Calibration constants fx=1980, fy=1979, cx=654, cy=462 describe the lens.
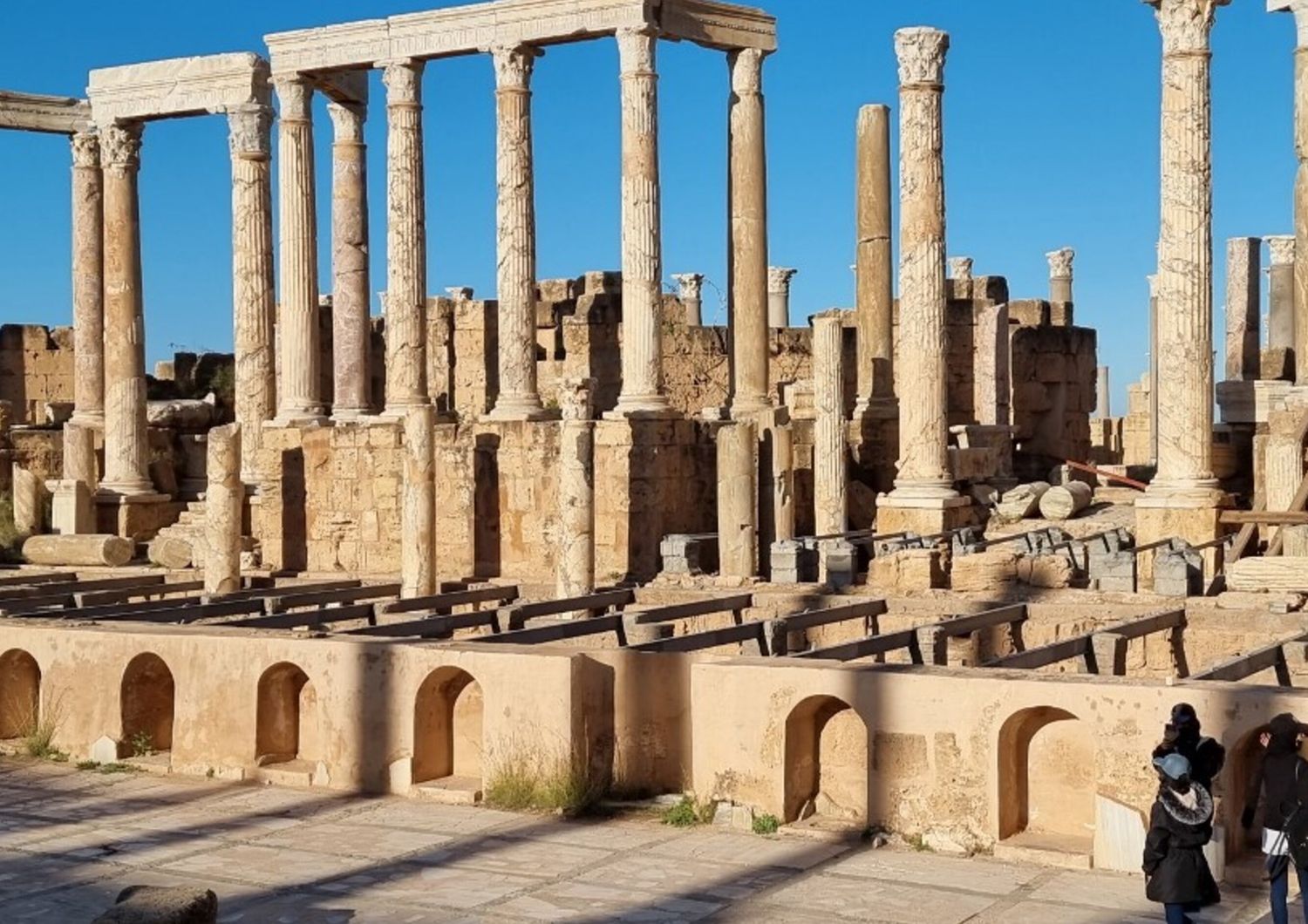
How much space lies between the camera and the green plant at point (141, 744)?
1431 cm

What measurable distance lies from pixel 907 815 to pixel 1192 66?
12.4 m

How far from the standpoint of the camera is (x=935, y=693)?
11.1 m

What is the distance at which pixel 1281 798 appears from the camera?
8.91 meters

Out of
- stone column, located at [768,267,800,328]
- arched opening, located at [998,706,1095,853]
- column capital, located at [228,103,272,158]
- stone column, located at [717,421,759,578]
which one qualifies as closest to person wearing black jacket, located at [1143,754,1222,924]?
arched opening, located at [998,706,1095,853]

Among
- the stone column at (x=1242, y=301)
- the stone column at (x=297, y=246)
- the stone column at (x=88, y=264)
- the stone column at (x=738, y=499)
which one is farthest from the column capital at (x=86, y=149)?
the stone column at (x=1242, y=301)

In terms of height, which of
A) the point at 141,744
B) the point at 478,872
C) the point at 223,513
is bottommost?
the point at 478,872

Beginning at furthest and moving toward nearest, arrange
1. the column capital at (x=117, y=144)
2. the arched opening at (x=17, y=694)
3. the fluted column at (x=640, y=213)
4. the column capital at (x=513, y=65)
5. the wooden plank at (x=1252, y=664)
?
the column capital at (x=117, y=144) → the column capital at (x=513, y=65) → the fluted column at (x=640, y=213) → the arched opening at (x=17, y=694) → the wooden plank at (x=1252, y=664)

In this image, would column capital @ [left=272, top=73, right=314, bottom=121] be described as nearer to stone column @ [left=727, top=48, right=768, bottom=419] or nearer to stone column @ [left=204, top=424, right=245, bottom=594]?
stone column @ [left=727, top=48, right=768, bottom=419]

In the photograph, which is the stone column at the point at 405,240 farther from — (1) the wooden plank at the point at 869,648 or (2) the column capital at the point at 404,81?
(1) the wooden plank at the point at 869,648

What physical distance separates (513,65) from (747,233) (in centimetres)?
388

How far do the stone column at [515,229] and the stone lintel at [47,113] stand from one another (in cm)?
948

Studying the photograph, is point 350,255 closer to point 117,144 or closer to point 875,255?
point 117,144

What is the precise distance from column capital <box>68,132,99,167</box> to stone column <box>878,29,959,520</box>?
14974mm

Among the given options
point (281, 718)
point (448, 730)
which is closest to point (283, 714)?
point (281, 718)
